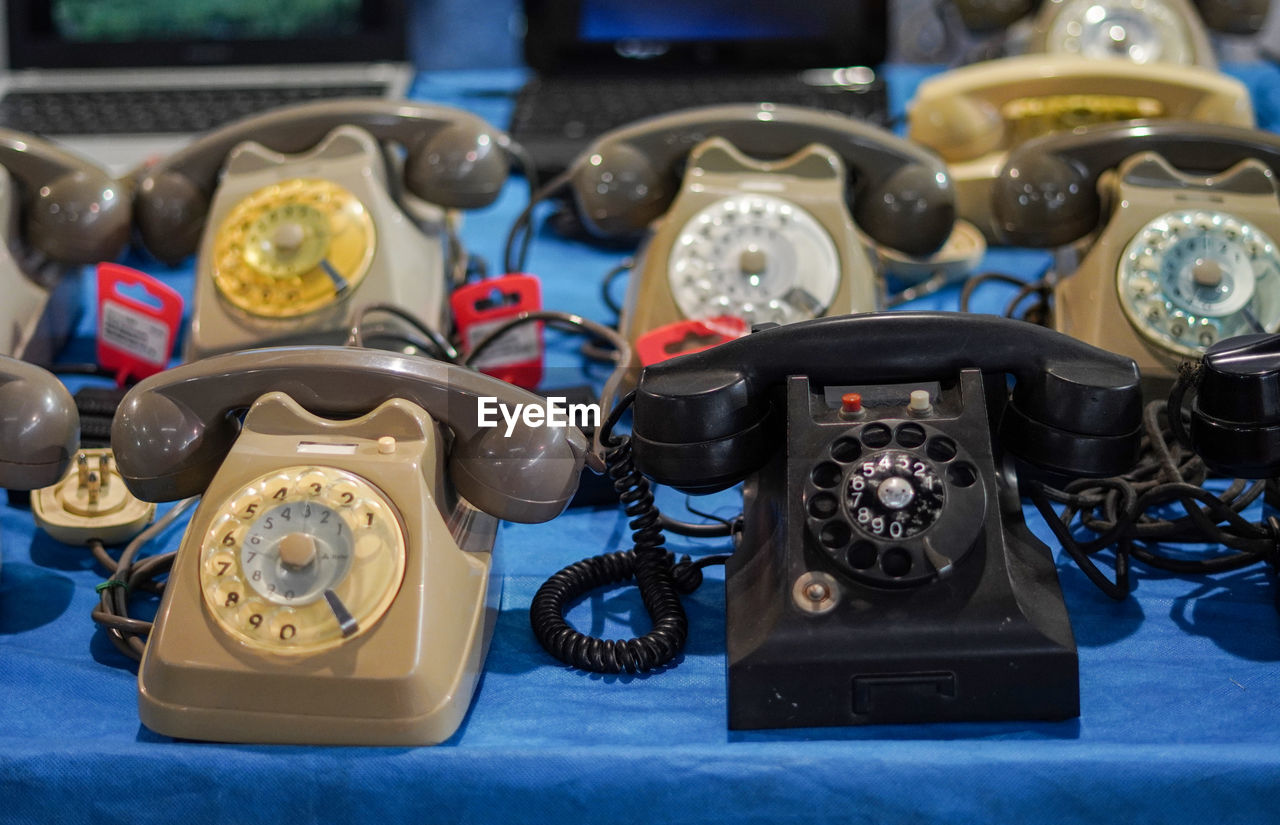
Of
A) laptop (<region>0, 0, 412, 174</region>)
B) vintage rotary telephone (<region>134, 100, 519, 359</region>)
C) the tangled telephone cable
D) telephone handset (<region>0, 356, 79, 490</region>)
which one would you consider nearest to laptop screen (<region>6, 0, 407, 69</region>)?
laptop (<region>0, 0, 412, 174</region>)

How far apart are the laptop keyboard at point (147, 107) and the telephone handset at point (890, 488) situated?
1120 mm

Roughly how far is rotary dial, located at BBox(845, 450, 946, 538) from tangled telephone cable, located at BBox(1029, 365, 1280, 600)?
155 millimetres

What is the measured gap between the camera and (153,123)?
1.76 metres

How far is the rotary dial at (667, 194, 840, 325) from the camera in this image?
3.75 feet

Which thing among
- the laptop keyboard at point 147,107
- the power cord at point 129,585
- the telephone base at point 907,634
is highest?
the telephone base at point 907,634

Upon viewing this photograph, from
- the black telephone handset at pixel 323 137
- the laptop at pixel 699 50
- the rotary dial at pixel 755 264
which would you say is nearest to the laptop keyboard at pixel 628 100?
the laptop at pixel 699 50

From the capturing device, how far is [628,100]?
1773 mm

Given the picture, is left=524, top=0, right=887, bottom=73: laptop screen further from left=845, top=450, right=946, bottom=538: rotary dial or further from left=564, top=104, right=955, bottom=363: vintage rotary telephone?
left=845, top=450, right=946, bottom=538: rotary dial

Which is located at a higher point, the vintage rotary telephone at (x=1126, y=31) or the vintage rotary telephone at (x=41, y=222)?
the vintage rotary telephone at (x=1126, y=31)

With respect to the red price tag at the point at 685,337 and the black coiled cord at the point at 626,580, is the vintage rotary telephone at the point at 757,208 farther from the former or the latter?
the black coiled cord at the point at 626,580

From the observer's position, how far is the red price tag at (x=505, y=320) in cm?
122

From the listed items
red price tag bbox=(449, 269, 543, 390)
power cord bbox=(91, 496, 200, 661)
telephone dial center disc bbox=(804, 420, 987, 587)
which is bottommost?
power cord bbox=(91, 496, 200, 661)

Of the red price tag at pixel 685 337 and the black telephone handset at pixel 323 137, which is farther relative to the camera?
the black telephone handset at pixel 323 137

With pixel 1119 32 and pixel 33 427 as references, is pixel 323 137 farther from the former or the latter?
pixel 1119 32
